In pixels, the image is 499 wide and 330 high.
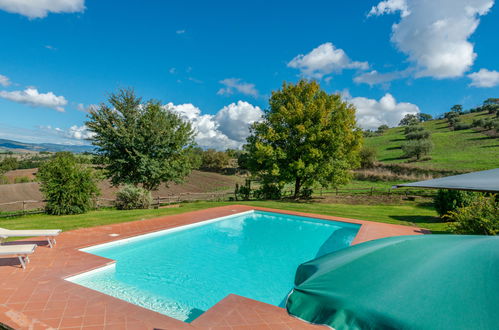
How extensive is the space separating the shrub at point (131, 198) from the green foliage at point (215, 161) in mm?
38972

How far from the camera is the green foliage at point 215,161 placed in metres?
→ 55.0

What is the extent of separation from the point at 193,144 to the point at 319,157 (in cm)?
946

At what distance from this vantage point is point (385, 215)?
15.1 m

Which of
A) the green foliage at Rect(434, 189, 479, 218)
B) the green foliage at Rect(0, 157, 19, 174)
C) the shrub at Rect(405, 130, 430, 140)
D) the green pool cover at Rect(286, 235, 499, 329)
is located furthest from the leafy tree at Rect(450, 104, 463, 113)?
the green foliage at Rect(0, 157, 19, 174)

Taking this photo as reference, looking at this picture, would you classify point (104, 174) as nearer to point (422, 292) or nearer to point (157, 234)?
point (157, 234)

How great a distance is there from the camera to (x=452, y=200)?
1216 cm

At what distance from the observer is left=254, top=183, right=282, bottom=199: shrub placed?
22281mm

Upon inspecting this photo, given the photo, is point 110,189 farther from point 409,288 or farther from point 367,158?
point 409,288

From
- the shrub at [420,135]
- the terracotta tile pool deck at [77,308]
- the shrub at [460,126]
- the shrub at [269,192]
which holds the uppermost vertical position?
the shrub at [460,126]

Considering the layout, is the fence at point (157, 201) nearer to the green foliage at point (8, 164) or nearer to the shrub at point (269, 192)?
A: the shrub at point (269, 192)

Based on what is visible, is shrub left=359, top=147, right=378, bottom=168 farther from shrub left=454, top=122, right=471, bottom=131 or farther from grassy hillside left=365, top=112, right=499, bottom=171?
shrub left=454, top=122, right=471, bottom=131

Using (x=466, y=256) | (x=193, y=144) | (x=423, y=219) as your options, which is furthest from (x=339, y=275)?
(x=193, y=144)

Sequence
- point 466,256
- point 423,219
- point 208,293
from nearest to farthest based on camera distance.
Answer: point 466,256, point 208,293, point 423,219

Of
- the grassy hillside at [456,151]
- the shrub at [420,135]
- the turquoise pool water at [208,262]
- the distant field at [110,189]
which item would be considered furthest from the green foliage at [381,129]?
the turquoise pool water at [208,262]
